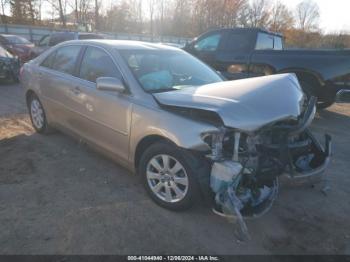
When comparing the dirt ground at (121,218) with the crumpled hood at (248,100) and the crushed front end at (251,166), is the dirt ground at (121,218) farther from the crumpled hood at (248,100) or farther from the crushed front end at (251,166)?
the crumpled hood at (248,100)

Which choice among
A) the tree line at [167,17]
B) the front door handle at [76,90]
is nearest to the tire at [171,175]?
the front door handle at [76,90]

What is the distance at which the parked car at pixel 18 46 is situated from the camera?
15.2 metres

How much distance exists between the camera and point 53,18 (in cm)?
4472

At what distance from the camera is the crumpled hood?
8.75 ft

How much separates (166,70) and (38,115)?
110 inches

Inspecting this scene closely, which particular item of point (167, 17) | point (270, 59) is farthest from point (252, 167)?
point (167, 17)

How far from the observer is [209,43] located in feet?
27.6

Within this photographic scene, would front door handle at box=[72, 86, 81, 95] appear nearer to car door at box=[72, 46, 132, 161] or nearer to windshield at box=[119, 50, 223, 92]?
car door at box=[72, 46, 132, 161]

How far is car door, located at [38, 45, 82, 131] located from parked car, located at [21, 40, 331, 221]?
0.06 meters

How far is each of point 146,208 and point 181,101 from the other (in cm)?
122

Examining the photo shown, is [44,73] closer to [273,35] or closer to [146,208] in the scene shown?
[146,208]

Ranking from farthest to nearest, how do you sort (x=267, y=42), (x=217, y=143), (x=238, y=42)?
(x=267, y=42) → (x=238, y=42) → (x=217, y=143)

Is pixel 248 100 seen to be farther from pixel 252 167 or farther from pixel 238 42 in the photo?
pixel 238 42

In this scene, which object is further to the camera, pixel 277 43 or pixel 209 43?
pixel 277 43
